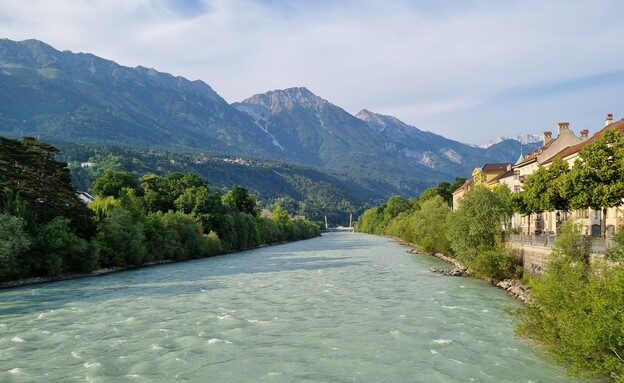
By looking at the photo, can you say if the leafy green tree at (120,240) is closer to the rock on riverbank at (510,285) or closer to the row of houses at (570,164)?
the rock on riverbank at (510,285)

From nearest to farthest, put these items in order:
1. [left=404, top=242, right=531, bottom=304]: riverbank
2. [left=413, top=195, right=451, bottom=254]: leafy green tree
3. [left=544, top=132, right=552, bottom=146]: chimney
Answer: [left=404, top=242, right=531, bottom=304]: riverbank
[left=413, top=195, right=451, bottom=254]: leafy green tree
[left=544, top=132, right=552, bottom=146]: chimney

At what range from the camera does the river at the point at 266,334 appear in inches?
768

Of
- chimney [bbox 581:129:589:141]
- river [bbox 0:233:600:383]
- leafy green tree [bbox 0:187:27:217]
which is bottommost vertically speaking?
river [bbox 0:233:600:383]

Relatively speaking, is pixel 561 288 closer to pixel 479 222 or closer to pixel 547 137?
pixel 479 222

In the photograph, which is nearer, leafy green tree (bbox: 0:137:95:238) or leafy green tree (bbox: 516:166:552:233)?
leafy green tree (bbox: 516:166:552:233)

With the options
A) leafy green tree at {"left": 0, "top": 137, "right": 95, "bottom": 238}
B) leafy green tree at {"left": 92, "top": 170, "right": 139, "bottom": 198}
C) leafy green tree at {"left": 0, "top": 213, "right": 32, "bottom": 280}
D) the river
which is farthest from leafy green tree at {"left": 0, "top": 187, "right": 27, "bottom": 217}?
leafy green tree at {"left": 92, "top": 170, "right": 139, "bottom": 198}

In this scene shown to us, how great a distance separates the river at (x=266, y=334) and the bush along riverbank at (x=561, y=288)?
5.18 ft

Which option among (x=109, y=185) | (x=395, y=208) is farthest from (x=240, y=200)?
(x=395, y=208)

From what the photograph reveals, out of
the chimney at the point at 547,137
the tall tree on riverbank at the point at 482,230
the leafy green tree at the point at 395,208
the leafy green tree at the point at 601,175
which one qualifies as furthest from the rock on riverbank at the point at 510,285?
the leafy green tree at the point at 395,208

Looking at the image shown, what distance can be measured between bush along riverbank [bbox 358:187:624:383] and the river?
62.2 inches

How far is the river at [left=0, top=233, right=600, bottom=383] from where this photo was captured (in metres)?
19.5

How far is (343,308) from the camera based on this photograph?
107 ft

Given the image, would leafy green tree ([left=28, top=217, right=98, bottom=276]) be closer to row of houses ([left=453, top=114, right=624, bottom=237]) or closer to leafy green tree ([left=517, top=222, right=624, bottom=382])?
row of houses ([left=453, top=114, right=624, bottom=237])

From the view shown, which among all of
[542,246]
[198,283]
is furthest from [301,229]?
[542,246]
